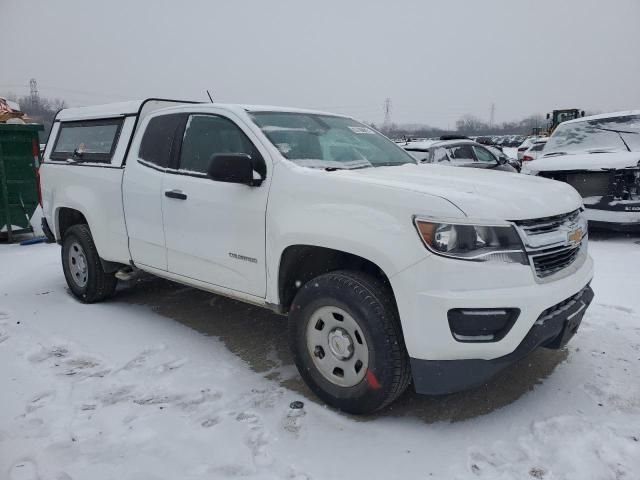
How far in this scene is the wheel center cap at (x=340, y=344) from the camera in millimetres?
2756

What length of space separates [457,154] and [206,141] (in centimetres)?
693

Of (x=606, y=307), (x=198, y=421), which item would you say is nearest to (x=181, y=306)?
(x=198, y=421)

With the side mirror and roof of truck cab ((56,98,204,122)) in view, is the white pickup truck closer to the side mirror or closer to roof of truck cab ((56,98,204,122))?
the side mirror

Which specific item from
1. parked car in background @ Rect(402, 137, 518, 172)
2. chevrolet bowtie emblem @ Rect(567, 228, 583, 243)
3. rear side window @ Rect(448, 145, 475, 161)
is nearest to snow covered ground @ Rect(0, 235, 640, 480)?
chevrolet bowtie emblem @ Rect(567, 228, 583, 243)

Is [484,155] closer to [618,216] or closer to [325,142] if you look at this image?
[618,216]

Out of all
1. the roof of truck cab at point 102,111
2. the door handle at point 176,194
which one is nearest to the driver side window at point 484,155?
the roof of truck cab at point 102,111

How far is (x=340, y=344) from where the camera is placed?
2.79 m

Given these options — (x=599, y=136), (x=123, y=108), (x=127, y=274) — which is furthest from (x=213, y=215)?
(x=599, y=136)

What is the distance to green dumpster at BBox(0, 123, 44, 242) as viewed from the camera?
27.1ft

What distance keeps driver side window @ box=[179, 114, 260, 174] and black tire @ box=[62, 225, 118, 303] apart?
1.62m

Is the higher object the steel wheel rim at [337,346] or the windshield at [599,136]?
the windshield at [599,136]

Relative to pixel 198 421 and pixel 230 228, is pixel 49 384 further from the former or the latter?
pixel 230 228

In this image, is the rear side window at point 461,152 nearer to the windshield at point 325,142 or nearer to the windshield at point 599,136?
the windshield at point 599,136

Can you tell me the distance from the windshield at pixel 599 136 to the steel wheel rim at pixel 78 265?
7001 millimetres
